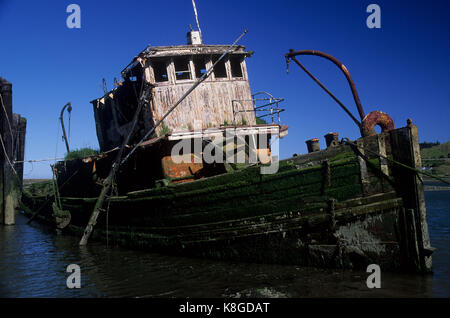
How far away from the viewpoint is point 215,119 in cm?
1052

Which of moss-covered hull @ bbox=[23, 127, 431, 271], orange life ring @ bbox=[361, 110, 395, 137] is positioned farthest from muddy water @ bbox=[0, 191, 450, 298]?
orange life ring @ bbox=[361, 110, 395, 137]

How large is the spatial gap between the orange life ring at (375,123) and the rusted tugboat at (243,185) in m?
0.02

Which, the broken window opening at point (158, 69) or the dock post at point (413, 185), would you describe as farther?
the broken window opening at point (158, 69)

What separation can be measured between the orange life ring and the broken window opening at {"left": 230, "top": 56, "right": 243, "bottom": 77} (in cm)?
579

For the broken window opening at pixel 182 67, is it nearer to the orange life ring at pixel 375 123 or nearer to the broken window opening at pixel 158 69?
the broken window opening at pixel 158 69

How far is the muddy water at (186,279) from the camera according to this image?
539 cm

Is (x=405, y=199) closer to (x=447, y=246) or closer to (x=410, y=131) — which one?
(x=410, y=131)

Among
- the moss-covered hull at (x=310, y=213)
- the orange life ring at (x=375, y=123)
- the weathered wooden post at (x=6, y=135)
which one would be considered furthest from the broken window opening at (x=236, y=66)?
the weathered wooden post at (x=6, y=135)

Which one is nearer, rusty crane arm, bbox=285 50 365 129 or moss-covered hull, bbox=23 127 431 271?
moss-covered hull, bbox=23 127 431 271

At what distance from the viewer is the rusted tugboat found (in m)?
6.02

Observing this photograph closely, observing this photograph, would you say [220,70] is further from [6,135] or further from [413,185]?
[6,135]

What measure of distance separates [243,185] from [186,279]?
7.99ft

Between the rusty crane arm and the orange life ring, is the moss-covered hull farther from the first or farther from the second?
the rusty crane arm
